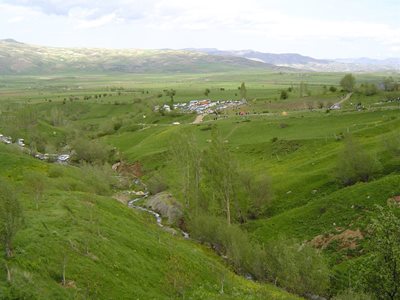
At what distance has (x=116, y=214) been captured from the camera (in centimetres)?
6028

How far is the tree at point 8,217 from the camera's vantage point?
33.7 meters

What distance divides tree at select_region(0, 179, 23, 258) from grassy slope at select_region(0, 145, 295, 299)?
132 centimetres

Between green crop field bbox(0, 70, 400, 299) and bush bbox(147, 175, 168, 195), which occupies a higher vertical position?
green crop field bbox(0, 70, 400, 299)

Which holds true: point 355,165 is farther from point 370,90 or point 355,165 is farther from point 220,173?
point 370,90

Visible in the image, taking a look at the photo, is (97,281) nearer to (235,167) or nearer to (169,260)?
(169,260)

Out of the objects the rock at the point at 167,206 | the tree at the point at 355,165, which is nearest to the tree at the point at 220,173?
the rock at the point at 167,206

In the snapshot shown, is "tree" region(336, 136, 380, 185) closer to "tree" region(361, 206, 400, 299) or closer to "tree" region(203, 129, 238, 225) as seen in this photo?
"tree" region(203, 129, 238, 225)

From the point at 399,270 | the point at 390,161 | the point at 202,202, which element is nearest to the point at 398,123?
the point at 390,161

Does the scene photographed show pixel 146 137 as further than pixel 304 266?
Yes

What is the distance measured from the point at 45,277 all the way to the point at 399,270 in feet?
94.7

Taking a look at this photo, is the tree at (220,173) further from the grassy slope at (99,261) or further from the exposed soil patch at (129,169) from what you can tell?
A: the exposed soil patch at (129,169)

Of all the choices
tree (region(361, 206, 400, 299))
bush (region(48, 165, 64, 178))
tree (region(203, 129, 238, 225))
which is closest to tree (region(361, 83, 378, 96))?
tree (region(203, 129, 238, 225))

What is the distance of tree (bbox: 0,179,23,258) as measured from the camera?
33.7m

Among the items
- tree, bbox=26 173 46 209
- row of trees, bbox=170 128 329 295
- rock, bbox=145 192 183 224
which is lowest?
rock, bbox=145 192 183 224
